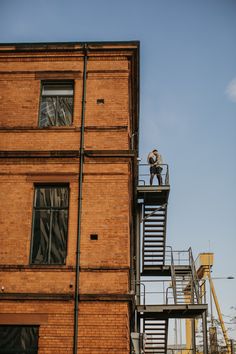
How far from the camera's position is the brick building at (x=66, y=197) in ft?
44.9

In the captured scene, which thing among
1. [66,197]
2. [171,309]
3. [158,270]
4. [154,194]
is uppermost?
[154,194]

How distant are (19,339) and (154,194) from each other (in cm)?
776

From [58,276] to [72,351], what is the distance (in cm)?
204

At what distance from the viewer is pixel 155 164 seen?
1911cm

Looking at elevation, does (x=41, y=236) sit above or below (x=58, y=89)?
below

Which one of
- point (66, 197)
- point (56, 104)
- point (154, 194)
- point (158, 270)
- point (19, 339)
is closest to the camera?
point (19, 339)

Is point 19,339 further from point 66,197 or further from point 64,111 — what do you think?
point 64,111

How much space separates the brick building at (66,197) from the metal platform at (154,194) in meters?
0.90

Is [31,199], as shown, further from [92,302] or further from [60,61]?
[60,61]

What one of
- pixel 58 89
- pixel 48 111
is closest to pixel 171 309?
pixel 48 111

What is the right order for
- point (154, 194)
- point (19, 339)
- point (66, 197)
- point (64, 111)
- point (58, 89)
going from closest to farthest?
point (19, 339) → point (66, 197) → point (64, 111) → point (58, 89) → point (154, 194)

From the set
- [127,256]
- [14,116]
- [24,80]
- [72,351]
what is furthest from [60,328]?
[24,80]

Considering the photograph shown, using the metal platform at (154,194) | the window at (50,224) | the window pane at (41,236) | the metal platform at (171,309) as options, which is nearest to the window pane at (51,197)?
the window at (50,224)

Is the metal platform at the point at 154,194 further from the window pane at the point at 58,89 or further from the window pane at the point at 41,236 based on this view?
the window pane at the point at 41,236
